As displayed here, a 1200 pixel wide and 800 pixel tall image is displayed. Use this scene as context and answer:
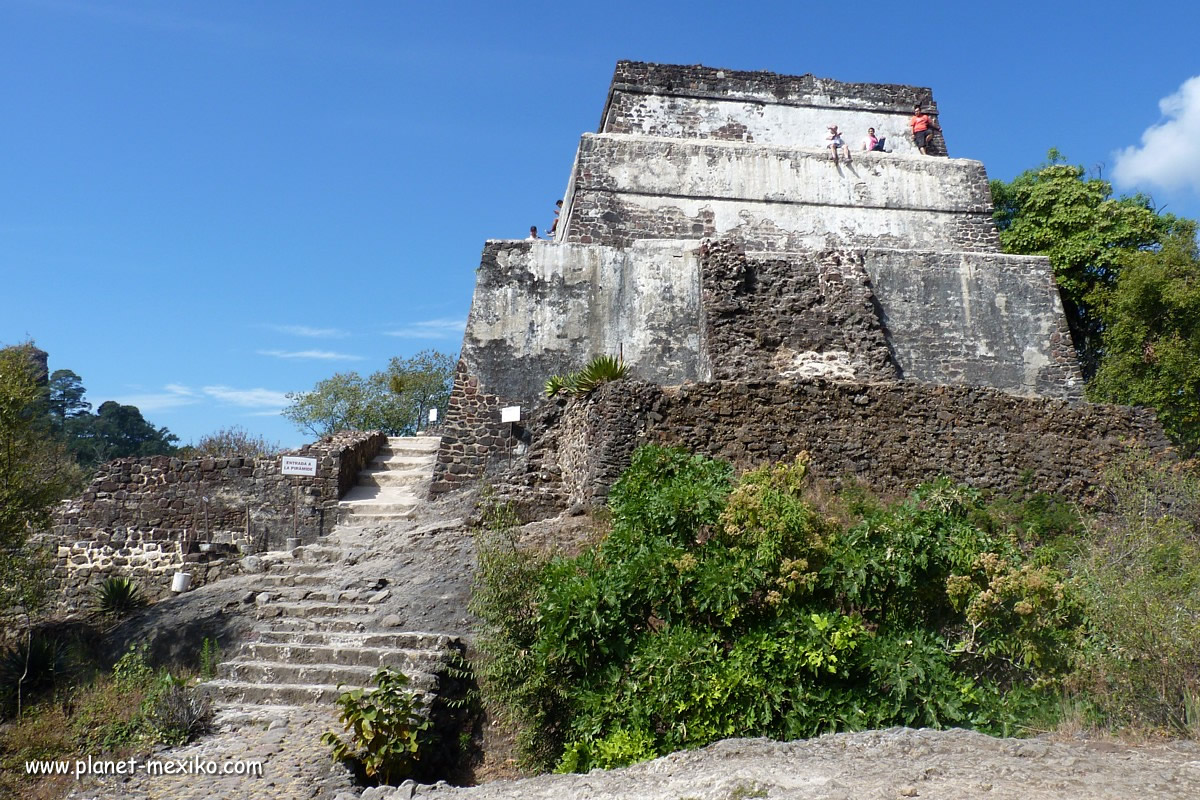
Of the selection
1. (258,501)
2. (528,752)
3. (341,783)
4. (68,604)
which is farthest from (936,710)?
(68,604)

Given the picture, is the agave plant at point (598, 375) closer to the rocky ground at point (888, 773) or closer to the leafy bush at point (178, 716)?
the leafy bush at point (178, 716)

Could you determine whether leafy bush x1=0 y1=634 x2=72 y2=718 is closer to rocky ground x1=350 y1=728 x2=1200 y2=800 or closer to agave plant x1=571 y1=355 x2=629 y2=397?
rocky ground x1=350 y1=728 x2=1200 y2=800

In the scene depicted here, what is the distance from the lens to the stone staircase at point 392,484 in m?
11.8

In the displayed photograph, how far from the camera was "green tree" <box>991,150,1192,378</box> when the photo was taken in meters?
16.5

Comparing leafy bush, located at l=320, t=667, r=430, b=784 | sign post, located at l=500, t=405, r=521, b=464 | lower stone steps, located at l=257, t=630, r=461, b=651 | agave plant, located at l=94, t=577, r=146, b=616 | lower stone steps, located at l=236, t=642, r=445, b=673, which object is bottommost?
leafy bush, located at l=320, t=667, r=430, b=784

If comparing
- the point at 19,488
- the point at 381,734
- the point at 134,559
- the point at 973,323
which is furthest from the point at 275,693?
the point at 973,323

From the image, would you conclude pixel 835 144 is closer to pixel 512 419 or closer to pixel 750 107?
pixel 750 107

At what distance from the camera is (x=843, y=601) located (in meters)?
6.45

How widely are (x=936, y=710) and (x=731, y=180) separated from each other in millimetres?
11663

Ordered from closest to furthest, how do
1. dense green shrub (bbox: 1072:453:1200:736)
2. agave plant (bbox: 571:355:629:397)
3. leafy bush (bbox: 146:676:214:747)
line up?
dense green shrub (bbox: 1072:453:1200:736)
leafy bush (bbox: 146:676:214:747)
agave plant (bbox: 571:355:629:397)

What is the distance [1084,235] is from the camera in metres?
16.9

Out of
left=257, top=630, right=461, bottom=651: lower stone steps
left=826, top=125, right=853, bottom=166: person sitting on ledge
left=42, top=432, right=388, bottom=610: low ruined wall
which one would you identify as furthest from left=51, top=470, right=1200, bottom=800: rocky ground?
left=826, top=125, right=853, bottom=166: person sitting on ledge

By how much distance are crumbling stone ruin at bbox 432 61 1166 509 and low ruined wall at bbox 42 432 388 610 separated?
1.68 m

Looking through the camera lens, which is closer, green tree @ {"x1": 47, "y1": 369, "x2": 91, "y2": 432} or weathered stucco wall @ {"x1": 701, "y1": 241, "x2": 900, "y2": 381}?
weathered stucco wall @ {"x1": 701, "y1": 241, "x2": 900, "y2": 381}
